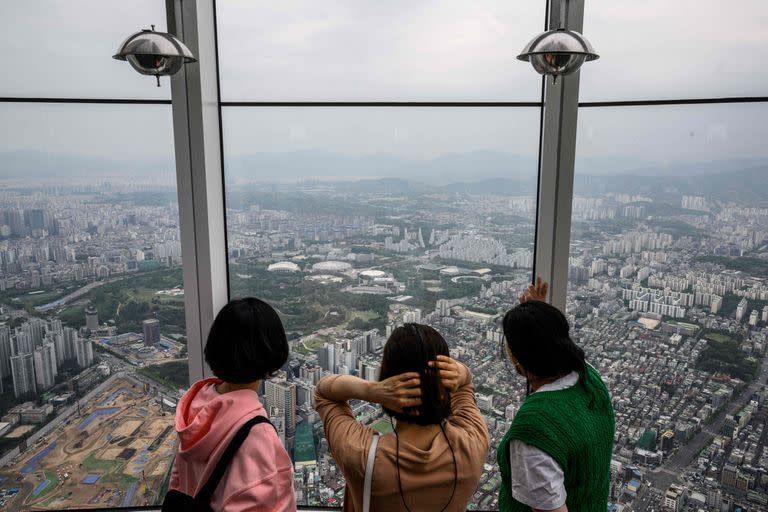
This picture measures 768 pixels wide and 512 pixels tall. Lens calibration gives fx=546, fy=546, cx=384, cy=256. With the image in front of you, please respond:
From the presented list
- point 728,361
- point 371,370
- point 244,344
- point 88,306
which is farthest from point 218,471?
point 728,361

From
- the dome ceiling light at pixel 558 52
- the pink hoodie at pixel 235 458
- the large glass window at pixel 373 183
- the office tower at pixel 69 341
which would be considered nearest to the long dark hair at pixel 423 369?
the pink hoodie at pixel 235 458

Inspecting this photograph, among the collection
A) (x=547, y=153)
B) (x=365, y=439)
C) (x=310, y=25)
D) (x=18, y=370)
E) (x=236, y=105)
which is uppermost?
(x=310, y=25)

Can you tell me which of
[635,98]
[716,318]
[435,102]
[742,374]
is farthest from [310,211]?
[742,374]

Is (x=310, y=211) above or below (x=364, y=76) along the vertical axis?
below

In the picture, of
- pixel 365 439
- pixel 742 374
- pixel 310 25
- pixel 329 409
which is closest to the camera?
pixel 365 439

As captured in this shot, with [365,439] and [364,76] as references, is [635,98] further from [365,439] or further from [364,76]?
[365,439]

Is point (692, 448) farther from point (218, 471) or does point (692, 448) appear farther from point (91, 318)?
point (91, 318)

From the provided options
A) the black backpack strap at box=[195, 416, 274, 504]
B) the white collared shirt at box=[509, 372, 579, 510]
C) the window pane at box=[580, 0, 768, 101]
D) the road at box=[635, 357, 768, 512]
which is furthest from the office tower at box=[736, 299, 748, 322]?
the black backpack strap at box=[195, 416, 274, 504]
